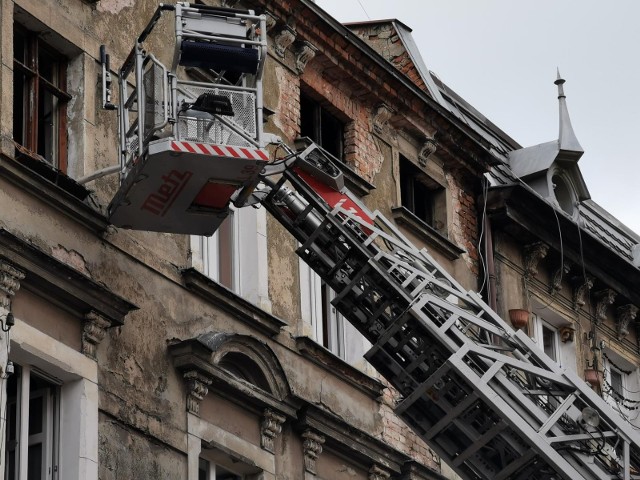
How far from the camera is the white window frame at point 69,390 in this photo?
16.2 m

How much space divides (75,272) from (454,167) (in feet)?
30.4

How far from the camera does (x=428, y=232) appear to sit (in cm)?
2375

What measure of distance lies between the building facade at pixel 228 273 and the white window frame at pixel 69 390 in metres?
0.02

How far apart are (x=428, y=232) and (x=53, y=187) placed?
769cm

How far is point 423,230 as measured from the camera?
23641 millimetres

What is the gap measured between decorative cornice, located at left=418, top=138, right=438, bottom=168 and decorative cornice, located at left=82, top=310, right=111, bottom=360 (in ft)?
26.7

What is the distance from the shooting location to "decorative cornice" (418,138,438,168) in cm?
2438

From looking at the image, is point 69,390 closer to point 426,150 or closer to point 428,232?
point 428,232

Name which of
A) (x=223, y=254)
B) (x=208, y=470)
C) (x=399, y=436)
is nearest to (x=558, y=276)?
(x=399, y=436)

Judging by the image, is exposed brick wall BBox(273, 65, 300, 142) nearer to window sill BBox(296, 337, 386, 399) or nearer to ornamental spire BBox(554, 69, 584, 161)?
window sill BBox(296, 337, 386, 399)

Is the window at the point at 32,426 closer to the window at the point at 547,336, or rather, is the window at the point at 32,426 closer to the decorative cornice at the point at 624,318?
the window at the point at 547,336

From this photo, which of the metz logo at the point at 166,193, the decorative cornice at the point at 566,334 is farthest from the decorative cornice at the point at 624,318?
the metz logo at the point at 166,193

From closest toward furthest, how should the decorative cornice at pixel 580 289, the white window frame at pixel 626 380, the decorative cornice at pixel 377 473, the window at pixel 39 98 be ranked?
the window at pixel 39 98
the decorative cornice at pixel 377 473
the decorative cornice at pixel 580 289
the white window frame at pixel 626 380

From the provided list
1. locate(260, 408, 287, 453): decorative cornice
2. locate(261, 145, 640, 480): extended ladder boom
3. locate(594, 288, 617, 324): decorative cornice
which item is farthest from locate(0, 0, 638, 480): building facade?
locate(261, 145, 640, 480): extended ladder boom
